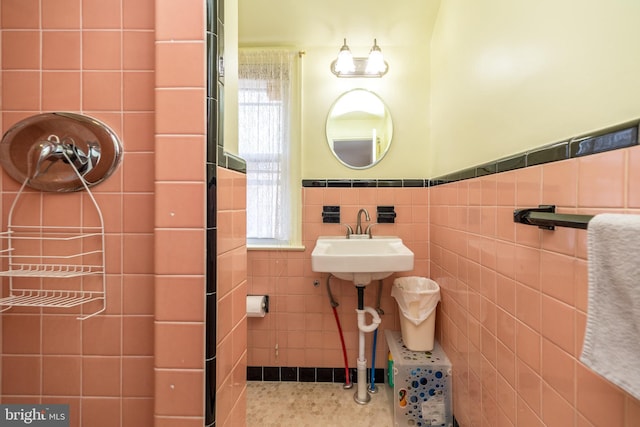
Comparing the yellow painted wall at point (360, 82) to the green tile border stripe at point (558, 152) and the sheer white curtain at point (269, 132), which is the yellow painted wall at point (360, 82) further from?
the green tile border stripe at point (558, 152)

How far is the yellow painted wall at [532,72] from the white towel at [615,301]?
0.95 ft

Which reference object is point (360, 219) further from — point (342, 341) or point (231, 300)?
point (231, 300)

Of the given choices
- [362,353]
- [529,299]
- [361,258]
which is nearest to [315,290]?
[362,353]

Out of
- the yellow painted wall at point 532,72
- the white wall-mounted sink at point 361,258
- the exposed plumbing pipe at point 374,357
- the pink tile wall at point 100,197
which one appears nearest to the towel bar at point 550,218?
the yellow painted wall at point 532,72

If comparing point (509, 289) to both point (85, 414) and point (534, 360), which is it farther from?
point (85, 414)

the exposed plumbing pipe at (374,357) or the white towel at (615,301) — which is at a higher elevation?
the white towel at (615,301)

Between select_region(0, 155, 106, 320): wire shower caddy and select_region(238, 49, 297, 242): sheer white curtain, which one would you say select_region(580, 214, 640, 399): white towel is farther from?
select_region(238, 49, 297, 242): sheer white curtain

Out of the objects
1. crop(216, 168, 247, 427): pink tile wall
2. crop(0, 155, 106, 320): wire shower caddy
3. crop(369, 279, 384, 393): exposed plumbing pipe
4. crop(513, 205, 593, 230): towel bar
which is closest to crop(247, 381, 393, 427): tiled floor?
crop(369, 279, 384, 393): exposed plumbing pipe

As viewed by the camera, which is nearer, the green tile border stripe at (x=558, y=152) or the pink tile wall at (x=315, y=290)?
the green tile border stripe at (x=558, y=152)

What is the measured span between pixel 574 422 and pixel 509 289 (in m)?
0.37

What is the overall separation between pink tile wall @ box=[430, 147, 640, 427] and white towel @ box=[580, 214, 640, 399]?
0.17 metres

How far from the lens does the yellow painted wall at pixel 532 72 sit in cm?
59

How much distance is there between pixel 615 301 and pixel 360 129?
1.67m

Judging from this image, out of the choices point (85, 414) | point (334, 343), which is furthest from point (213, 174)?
point (334, 343)
